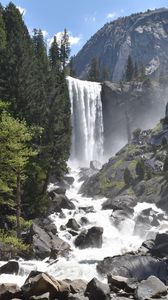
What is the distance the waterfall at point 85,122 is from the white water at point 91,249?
114ft

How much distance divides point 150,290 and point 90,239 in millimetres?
18338

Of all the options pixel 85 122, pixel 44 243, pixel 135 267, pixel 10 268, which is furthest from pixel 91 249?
pixel 85 122

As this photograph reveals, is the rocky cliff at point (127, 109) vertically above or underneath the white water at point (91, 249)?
above

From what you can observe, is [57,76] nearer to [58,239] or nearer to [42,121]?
[42,121]

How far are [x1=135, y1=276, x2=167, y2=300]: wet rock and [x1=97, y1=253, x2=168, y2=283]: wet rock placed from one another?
562 centimetres

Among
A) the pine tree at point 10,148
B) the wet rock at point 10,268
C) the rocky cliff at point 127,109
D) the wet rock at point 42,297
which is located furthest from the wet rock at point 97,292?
the rocky cliff at point 127,109

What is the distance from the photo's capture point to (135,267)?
30.3 meters

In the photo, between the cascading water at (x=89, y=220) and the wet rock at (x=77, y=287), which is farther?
the cascading water at (x=89, y=220)

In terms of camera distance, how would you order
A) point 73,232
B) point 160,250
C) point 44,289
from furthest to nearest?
point 73,232 < point 160,250 < point 44,289

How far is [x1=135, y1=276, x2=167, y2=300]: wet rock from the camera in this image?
21.9 metres

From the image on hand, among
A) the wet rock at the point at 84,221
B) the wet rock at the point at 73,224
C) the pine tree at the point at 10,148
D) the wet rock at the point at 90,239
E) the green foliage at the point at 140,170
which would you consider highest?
the green foliage at the point at 140,170

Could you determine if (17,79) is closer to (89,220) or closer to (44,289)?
(89,220)

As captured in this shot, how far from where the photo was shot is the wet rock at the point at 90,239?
40.2 meters

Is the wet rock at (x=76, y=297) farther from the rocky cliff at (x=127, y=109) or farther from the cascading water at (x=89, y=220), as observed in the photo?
the rocky cliff at (x=127, y=109)
